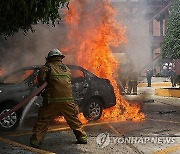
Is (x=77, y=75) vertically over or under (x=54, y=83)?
under

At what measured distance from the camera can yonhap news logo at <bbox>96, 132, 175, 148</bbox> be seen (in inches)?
246

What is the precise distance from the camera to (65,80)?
5.92 metres

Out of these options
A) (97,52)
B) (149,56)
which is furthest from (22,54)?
(149,56)

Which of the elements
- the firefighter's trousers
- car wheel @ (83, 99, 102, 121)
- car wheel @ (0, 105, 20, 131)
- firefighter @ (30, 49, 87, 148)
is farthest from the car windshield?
the firefighter's trousers

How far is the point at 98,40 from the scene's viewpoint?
40.5ft

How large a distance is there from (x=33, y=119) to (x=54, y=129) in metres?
0.73

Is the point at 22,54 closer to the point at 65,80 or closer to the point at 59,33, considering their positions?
the point at 59,33

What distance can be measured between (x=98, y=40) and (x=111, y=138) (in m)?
6.34

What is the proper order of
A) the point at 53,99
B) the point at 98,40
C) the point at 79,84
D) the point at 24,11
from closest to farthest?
the point at 53,99
the point at 24,11
the point at 79,84
the point at 98,40

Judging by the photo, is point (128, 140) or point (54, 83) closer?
point (54, 83)

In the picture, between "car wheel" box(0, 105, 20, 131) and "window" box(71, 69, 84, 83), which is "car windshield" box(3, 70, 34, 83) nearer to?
"car wheel" box(0, 105, 20, 131)

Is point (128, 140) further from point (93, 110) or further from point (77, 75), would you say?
point (77, 75)

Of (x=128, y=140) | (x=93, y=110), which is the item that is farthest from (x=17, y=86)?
(x=128, y=140)

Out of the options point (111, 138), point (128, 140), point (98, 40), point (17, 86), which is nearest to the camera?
point (128, 140)
